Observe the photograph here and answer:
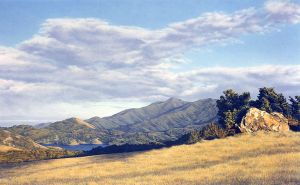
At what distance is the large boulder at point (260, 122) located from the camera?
55.6m

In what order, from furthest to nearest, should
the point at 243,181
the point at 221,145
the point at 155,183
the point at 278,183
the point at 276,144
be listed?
1. the point at 221,145
2. the point at 276,144
3. the point at 155,183
4. the point at 243,181
5. the point at 278,183

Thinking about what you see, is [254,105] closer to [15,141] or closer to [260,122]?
[260,122]

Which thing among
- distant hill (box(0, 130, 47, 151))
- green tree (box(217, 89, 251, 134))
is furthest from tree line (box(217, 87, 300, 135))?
distant hill (box(0, 130, 47, 151))

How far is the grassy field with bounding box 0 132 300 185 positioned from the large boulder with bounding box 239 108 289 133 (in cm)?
341

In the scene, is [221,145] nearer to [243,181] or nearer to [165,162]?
[165,162]

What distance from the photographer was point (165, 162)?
38.3m

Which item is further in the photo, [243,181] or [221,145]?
[221,145]

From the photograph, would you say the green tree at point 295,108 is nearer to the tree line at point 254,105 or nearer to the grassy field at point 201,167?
the tree line at point 254,105

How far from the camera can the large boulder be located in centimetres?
5559

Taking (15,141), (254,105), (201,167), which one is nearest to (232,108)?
(254,105)

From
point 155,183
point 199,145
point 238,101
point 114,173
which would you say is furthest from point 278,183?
point 238,101

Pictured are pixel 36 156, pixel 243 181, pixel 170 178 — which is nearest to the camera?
pixel 243 181

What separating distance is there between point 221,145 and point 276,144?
6.82 m

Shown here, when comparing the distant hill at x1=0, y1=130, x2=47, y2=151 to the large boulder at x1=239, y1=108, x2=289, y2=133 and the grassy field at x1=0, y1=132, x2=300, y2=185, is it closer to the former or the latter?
the grassy field at x1=0, y1=132, x2=300, y2=185
